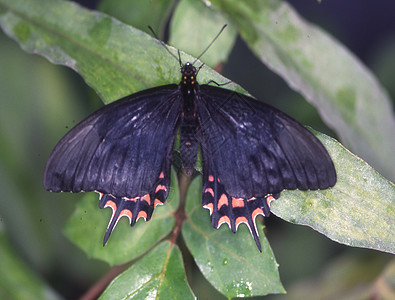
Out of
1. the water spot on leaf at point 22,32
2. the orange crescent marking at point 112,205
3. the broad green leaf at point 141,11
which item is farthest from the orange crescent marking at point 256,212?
the water spot on leaf at point 22,32

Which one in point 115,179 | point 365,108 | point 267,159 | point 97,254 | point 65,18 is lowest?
point 97,254

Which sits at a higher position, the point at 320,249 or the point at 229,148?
the point at 229,148

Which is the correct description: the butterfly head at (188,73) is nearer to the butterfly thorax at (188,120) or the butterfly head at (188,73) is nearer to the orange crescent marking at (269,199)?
the butterfly thorax at (188,120)

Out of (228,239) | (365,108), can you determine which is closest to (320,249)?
(365,108)

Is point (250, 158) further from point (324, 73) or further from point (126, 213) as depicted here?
point (324, 73)

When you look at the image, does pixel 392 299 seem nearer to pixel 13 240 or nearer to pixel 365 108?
pixel 365 108

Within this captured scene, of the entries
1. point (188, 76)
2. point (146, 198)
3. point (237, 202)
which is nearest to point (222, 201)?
point (237, 202)

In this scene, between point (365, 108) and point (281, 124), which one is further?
point (365, 108)
